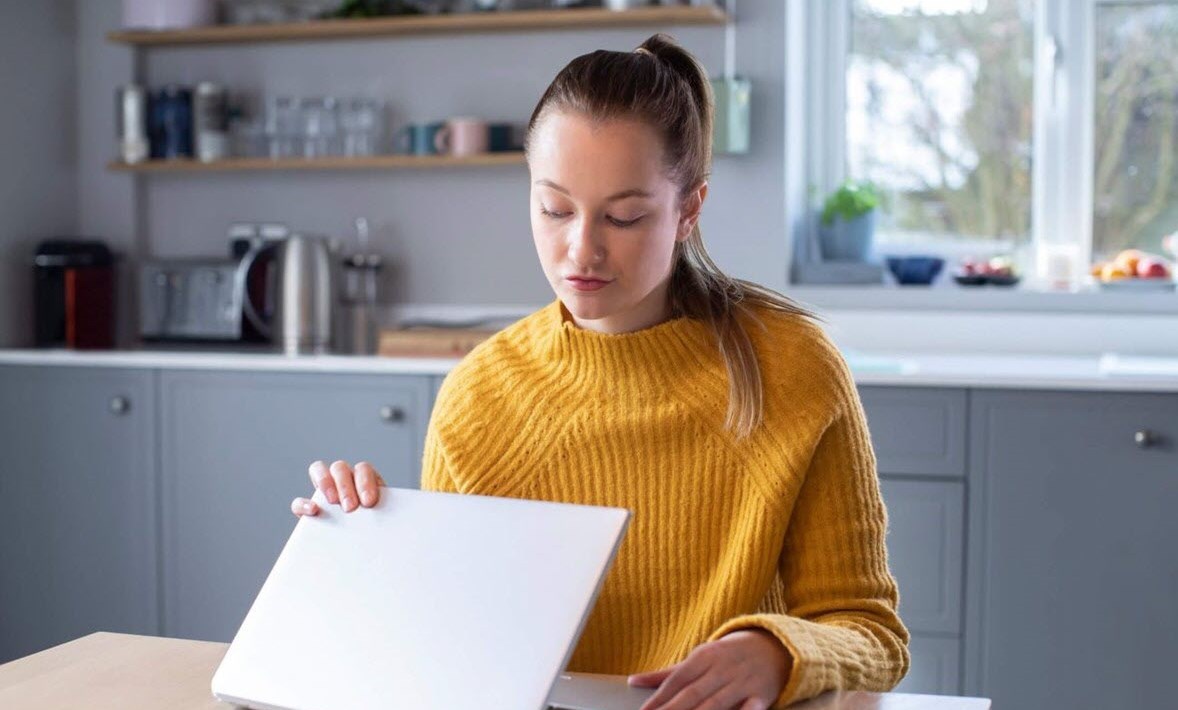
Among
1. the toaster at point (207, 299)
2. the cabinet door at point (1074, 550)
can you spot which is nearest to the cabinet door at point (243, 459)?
the toaster at point (207, 299)

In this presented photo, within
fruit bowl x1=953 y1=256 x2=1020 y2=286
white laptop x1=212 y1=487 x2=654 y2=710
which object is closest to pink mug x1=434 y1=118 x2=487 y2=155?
fruit bowl x1=953 y1=256 x2=1020 y2=286

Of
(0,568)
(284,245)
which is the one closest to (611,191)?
(284,245)

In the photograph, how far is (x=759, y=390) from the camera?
1.34 meters

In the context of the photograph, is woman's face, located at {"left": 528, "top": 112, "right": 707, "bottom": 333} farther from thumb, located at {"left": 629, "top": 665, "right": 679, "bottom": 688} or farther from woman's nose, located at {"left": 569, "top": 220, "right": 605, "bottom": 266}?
thumb, located at {"left": 629, "top": 665, "right": 679, "bottom": 688}

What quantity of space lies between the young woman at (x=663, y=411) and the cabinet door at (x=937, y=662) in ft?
5.05

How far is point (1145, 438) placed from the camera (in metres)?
2.68

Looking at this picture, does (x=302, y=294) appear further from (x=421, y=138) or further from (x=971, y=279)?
(x=971, y=279)

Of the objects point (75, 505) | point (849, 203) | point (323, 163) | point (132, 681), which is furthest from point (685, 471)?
point (75, 505)

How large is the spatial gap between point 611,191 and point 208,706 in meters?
0.53

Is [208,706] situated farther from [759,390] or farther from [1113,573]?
[1113,573]

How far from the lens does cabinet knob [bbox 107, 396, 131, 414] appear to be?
3258mm

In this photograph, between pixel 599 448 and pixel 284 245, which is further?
pixel 284 245

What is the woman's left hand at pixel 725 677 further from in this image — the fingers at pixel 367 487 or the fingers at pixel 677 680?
the fingers at pixel 367 487

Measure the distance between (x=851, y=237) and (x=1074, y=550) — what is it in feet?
3.27
